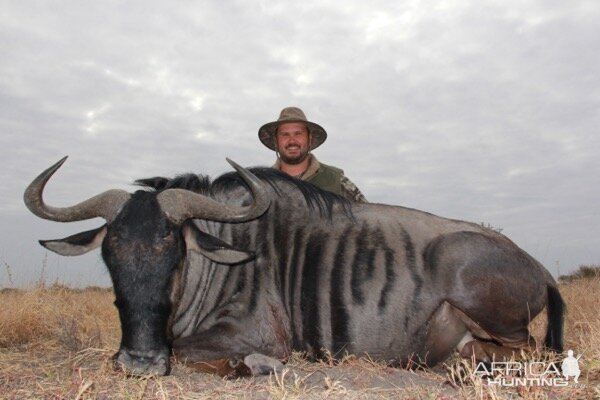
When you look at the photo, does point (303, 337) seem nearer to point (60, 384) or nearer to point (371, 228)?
A: point (371, 228)

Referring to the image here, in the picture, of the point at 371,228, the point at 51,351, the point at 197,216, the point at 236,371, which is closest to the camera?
the point at 236,371

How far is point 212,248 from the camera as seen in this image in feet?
13.1

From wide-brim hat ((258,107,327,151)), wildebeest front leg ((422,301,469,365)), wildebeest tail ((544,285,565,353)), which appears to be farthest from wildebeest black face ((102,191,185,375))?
wide-brim hat ((258,107,327,151))

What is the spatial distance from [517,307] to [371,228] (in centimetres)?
115

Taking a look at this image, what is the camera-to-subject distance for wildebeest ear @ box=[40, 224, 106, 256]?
425 centimetres

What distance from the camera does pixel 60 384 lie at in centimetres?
330

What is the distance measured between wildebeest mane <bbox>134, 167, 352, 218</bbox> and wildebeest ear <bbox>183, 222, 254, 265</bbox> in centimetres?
63

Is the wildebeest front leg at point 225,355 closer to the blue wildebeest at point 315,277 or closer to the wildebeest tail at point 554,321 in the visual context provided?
the blue wildebeest at point 315,277

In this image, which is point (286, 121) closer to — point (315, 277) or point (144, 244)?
point (315, 277)

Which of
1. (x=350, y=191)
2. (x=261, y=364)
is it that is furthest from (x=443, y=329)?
(x=350, y=191)

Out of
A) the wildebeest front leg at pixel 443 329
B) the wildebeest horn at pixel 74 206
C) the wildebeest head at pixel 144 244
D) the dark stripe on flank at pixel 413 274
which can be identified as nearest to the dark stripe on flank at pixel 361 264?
the dark stripe on flank at pixel 413 274

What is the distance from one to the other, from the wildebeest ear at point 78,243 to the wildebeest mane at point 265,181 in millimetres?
595

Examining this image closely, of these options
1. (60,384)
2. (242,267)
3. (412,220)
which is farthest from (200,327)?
(412,220)

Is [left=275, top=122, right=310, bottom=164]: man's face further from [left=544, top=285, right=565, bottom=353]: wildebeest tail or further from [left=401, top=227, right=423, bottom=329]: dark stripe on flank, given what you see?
[left=544, top=285, right=565, bottom=353]: wildebeest tail
